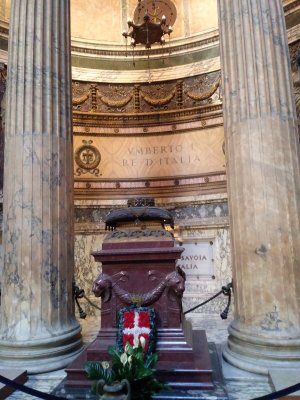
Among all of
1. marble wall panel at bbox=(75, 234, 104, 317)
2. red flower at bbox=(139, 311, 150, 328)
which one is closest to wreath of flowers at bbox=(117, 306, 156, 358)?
red flower at bbox=(139, 311, 150, 328)

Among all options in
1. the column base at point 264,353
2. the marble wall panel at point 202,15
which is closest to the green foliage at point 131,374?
the column base at point 264,353

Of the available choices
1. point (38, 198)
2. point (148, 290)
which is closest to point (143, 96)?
point (38, 198)

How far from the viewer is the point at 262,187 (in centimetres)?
448

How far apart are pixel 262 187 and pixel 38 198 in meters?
2.81

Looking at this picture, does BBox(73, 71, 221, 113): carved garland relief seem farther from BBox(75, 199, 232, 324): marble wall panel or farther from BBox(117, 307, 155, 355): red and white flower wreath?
BBox(117, 307, 155, 355): red and white flower wreath

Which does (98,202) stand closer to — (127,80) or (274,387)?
(127,80)

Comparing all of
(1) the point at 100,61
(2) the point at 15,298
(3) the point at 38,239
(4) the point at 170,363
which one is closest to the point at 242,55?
(3) the point at 38,239

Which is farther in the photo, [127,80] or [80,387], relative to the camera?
[127,80]

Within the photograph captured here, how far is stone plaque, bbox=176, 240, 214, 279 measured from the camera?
26.8ft

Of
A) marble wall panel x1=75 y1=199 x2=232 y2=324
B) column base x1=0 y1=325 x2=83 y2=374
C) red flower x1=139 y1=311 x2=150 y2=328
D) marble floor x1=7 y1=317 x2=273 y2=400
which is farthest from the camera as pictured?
marble wall panel x1=75 y1=199 x2=232 y2=324

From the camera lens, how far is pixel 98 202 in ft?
29.4

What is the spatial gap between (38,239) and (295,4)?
23.2ft

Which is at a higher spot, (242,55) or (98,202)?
(242,55)

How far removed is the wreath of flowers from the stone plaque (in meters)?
3.93
